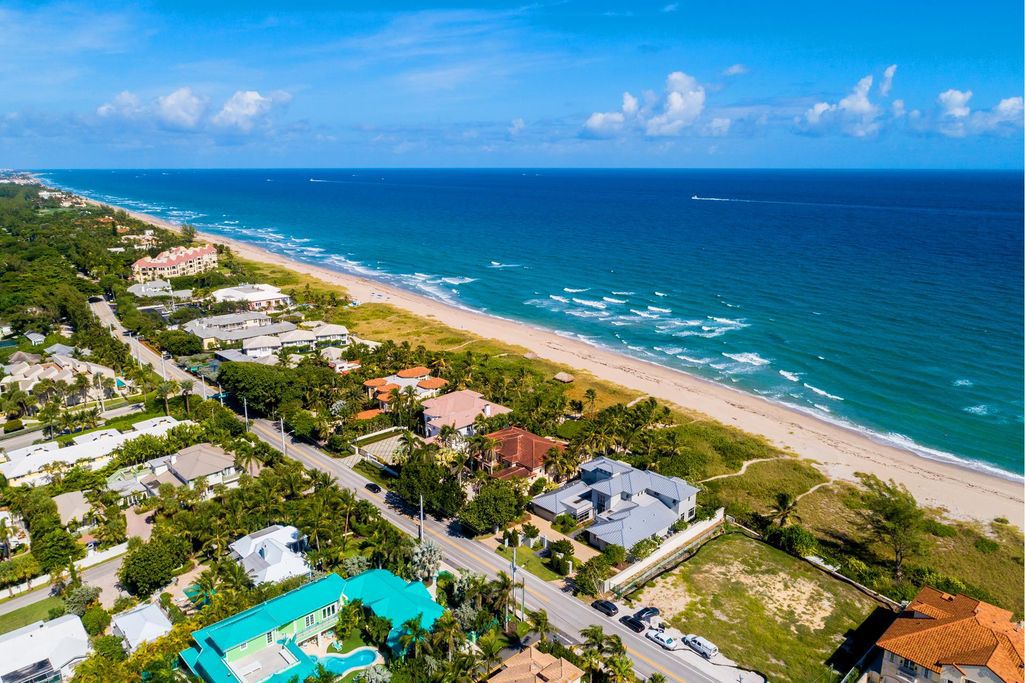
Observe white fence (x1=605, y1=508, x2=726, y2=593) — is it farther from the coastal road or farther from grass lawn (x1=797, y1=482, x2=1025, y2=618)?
grass lawn (x1=797, y1=482, x2=1025, y2=618)

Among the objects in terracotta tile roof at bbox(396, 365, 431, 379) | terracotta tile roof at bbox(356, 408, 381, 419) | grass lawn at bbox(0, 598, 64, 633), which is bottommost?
grass lawn at bbox(0, 598, 64, 633)

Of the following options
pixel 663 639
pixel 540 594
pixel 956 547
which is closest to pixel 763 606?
pixel 663 639

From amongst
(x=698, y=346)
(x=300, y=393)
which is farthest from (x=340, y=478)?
(x=698, y=346)

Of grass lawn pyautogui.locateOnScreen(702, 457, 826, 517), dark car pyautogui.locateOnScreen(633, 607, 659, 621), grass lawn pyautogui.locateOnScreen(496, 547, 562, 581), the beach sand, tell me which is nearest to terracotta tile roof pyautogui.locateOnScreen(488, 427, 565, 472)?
grass lawn pyautogui.locateOnScreen(496, 547, 562, 581)

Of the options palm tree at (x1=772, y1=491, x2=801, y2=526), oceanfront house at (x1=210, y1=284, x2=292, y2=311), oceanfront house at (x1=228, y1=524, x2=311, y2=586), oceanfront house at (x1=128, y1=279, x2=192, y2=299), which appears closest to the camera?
oceanfront house at (x1=228, y1=524, x2=311, y2=586)

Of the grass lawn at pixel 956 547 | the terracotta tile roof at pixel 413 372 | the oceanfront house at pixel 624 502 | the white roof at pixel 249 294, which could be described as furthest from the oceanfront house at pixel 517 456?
the white roof at pixel 249 294

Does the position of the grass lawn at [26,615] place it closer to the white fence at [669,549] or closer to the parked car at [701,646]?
the white fence at [669,549]

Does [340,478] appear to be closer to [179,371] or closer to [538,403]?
[538,403]
